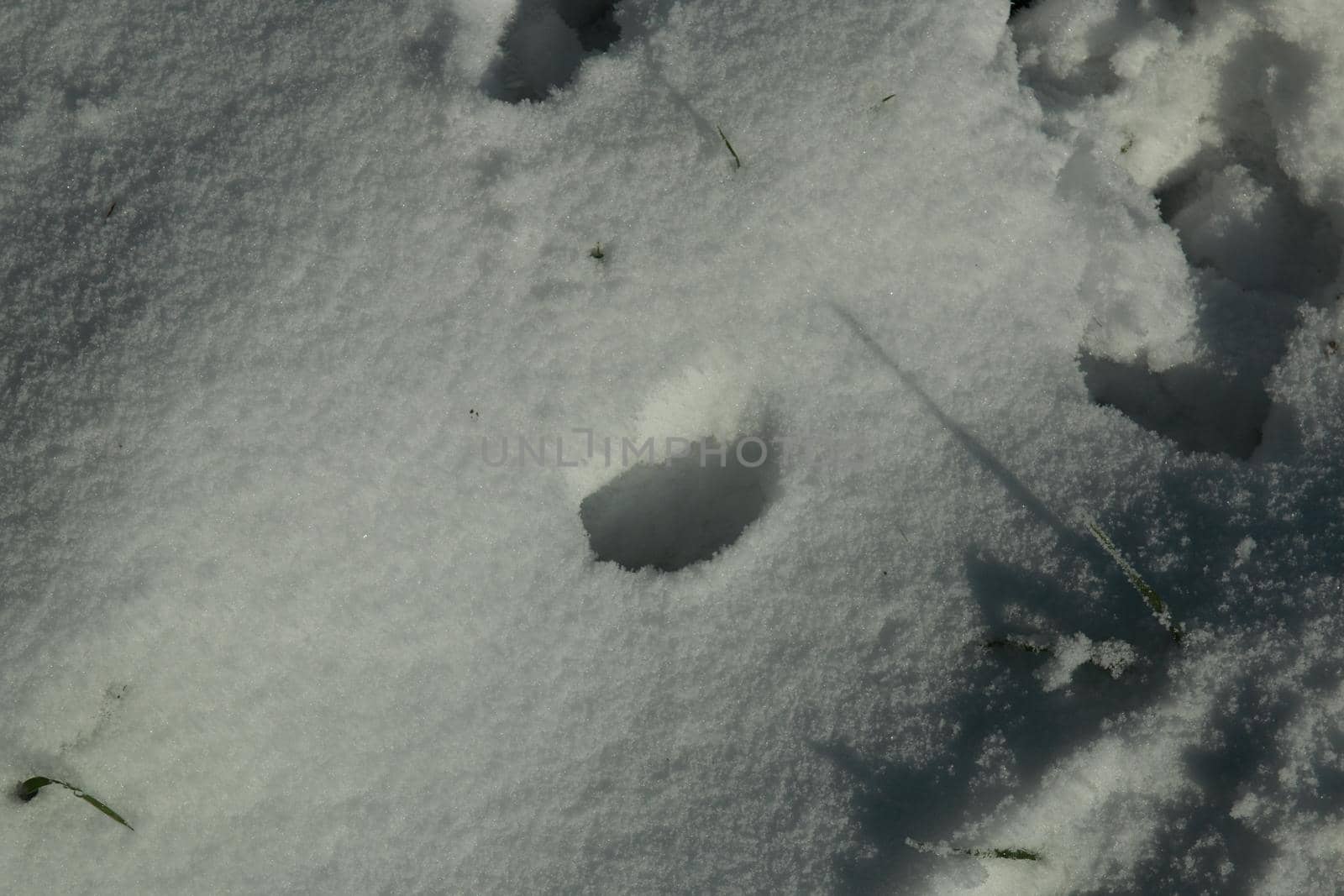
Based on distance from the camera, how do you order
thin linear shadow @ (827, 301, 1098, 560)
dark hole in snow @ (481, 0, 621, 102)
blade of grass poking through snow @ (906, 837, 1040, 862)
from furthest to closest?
dark hole in snow @ (481, 0, 621, 102)
thin linear shadow @ (827, 301, 1098, 560)
blade of grass poking through snow @ (906, 837, 1040, 862)

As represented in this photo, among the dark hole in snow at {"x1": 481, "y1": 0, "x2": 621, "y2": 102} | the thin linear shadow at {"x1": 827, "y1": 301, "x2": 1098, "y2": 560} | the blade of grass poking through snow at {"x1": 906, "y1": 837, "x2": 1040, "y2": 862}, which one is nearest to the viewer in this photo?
the blade of grass poking through snow at {"x1": 906, "y1": 837, "x2": 1040, "y2": 862}

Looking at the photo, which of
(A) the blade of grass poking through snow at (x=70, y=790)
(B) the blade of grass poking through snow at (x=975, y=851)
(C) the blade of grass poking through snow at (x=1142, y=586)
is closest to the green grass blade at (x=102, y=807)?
(A) the blade of grass poking through snow at (x=70, y=790)

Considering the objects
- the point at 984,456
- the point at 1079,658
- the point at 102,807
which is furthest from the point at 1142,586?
the point at 102,807

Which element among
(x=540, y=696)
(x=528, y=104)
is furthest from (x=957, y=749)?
(x=528, y=104)

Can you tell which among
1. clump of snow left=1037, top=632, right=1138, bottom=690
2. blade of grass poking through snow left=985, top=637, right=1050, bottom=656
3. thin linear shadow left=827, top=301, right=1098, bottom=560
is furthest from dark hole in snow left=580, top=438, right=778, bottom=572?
clump of snow left=1037, top=632, right=1138, bottom=690

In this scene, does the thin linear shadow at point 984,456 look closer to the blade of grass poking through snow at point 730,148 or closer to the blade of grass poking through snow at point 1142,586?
the blade of grass poking through snow at point 1142,586

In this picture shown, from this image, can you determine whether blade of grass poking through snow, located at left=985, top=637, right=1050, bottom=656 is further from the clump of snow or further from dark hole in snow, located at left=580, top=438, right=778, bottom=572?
dark hole in snow, located at left=580, top=438, right=778, bottom=572
